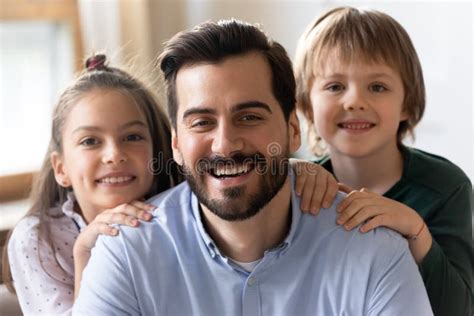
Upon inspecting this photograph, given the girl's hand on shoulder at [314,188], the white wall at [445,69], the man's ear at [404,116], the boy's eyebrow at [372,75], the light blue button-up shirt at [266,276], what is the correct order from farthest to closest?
the white wall at [445,69] → the man's ear at [404,116] → the boy's eyebrow at [372,75] → the girl's hand on shoulder at [314,188] → the light blue button-up shirt at [266,276]

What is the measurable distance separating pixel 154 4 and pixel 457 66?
1607 millimetres

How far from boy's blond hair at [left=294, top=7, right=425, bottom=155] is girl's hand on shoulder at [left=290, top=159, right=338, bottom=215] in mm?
388

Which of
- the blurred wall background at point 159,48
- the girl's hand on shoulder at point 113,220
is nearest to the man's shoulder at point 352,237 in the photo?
the girl's hand on shoulder at point 113,220

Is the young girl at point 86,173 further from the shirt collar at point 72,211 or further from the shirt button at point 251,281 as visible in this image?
the shirt button at point 251,281

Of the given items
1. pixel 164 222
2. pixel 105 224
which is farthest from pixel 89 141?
pixel 164 222

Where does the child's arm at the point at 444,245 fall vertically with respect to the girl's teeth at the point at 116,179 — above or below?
below

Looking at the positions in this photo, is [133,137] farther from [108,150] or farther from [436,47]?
[436,47]

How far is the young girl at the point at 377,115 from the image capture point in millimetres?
1508

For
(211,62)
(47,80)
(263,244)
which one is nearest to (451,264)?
(263,244)

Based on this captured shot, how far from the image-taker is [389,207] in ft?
4.13

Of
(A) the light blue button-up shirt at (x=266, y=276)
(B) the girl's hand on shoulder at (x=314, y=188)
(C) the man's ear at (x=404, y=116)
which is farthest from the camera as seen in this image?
(C) the man's ear at (x=404, y=116)

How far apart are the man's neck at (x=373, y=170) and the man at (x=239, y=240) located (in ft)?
1.40

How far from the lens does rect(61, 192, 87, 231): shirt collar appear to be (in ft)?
5.39

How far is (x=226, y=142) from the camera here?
1173 mm
